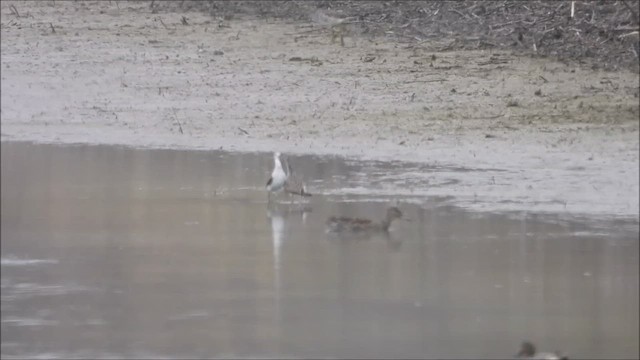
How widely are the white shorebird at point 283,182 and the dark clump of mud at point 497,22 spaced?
4.25 meters

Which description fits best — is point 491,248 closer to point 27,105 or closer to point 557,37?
point 27,105

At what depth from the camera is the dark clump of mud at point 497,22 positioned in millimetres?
13594

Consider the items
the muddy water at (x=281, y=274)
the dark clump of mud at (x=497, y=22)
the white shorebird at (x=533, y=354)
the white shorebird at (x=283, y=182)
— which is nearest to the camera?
the white shorebird at (x=533, y=354)

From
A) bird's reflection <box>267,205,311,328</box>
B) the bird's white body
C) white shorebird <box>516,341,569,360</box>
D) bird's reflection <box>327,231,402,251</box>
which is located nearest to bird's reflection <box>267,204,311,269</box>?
bird's reflection <box>267,205,311,328</box>

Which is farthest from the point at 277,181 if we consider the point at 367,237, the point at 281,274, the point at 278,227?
the point at 281,274

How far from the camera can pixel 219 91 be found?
41.7ft

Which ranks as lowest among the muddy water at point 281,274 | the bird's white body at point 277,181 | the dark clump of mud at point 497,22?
the muddy water at point 281,274

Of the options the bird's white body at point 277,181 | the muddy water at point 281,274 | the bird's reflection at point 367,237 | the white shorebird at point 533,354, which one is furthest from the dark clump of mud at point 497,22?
the white shorebird at point 533,354

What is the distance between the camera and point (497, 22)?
14625mm

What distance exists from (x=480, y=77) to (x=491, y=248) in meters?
4.96

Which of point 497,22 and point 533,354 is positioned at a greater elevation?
point 497,22

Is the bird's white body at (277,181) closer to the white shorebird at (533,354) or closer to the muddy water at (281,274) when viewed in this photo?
the muddy water at (281,274)

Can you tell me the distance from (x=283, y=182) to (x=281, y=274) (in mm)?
1862

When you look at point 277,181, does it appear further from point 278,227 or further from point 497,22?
point 497,22
